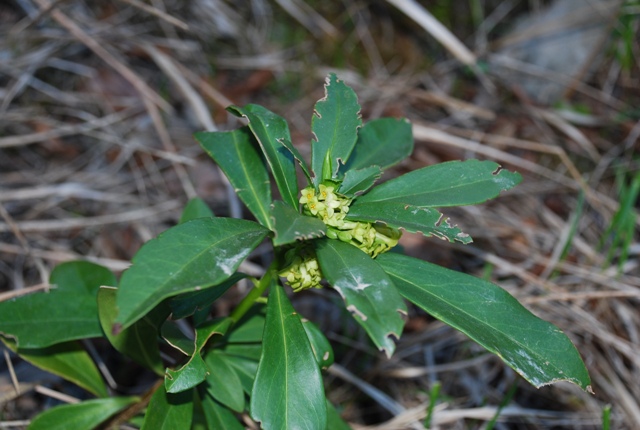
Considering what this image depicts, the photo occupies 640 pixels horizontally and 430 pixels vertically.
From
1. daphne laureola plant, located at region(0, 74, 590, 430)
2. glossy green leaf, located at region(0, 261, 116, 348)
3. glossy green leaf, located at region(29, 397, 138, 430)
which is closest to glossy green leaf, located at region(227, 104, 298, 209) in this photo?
daphne laureola plant, located at region(0, 74, 590, 430)

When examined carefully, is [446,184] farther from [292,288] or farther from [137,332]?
[137,332]

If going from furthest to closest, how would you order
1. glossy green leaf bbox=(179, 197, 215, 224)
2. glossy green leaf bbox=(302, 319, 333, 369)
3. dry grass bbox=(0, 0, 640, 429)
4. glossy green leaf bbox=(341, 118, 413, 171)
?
dry grass bbox=(0, 0, 640, 429) < glossy green leaf bbox=(179, 197, 215, 224) < glossy green leaf bbox=(341, 118, 413, 171) < glossy green leaf bbox=(302, 319, 333, 369)

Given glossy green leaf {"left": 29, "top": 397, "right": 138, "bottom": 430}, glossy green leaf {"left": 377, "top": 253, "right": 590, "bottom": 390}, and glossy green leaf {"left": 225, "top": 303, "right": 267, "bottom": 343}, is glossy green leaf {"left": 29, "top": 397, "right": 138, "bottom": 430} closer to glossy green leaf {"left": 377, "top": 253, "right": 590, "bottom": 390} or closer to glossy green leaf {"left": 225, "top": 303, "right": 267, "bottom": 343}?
glossy green leaf {"left": 225, "top": 303, "right": 267, "bottom": 343}

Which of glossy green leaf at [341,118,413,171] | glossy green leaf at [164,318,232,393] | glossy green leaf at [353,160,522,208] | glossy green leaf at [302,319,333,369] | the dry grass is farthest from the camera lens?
the dry grass

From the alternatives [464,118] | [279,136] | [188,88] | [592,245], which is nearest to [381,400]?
[279,136]

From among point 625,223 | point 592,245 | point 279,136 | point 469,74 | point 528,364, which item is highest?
point 279,136

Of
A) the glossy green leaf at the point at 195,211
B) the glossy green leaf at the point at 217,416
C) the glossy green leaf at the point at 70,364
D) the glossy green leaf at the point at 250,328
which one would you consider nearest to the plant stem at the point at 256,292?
the glossy green leaf at the point at 250,328

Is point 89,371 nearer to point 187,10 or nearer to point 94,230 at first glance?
point 94,230
